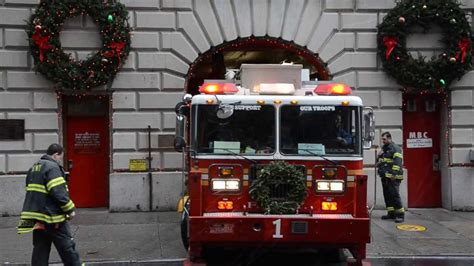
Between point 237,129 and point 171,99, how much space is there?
18.3ft

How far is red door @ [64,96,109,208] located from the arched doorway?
228 centimetres

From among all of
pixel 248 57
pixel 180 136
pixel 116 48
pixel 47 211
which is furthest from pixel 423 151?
pixel 47 211

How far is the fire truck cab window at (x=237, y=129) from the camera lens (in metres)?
7.95

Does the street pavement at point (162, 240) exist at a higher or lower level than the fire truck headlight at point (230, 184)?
lower

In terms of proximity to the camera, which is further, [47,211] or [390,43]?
[390,43]

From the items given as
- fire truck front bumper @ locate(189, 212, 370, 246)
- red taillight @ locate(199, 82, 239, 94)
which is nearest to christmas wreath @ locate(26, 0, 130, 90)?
red taillight @ locate(199, 82, 239, 94)

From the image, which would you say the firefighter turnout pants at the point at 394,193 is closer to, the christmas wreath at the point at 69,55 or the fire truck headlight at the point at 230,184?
the fire truck headlight at the point at 230,184

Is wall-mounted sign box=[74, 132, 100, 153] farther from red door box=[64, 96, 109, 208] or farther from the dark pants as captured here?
the dark pants

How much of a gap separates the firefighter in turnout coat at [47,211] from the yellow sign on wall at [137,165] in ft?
19.4

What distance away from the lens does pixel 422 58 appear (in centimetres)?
1371

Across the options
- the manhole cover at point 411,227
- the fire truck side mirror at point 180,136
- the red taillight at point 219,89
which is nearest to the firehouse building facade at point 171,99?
the manhole cover at point 411,227

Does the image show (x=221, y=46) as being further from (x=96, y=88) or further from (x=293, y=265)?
(x=293, y=265)

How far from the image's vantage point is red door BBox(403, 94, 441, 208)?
14.3m

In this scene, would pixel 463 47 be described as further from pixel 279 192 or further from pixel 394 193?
pixel 279 192
